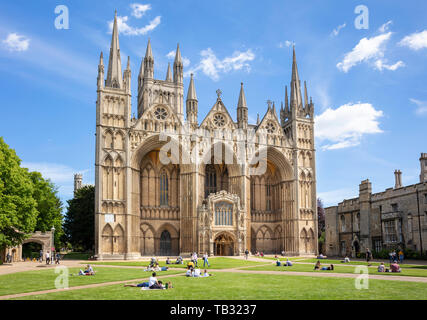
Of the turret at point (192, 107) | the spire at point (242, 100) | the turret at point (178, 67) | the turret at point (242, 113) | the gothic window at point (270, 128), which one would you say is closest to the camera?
the turret at point (192, 107)

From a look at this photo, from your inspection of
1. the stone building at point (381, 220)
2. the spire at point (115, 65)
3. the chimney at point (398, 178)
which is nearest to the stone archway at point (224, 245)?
the stone building at point (381, 220)

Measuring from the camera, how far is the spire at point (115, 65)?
5725cm

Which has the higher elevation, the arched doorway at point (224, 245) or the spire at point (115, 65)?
the spire at point (115, 65)

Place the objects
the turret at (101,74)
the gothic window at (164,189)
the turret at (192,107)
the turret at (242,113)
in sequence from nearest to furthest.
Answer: the turret at (101,74) < the turret at (192,107) < the gothic window at (164,189) < the turret at (242,113)

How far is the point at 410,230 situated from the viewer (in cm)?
4575

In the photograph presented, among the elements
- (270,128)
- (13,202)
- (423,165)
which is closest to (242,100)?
(270,128)

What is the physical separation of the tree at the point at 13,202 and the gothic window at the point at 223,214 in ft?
73.9

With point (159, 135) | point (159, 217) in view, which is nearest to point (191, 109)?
point (159, 135)

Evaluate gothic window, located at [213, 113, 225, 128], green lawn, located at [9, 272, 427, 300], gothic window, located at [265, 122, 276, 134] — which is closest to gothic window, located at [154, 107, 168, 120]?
gothic window, located at [213, 113, 225, 128]

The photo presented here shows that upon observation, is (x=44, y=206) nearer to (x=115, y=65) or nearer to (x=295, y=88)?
(x=115, y=65)

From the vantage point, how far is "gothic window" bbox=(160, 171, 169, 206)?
59.9 m

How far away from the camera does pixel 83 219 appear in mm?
63125

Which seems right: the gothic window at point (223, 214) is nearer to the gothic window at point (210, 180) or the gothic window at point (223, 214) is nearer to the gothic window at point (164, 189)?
the gothic window at point (210, 180)
